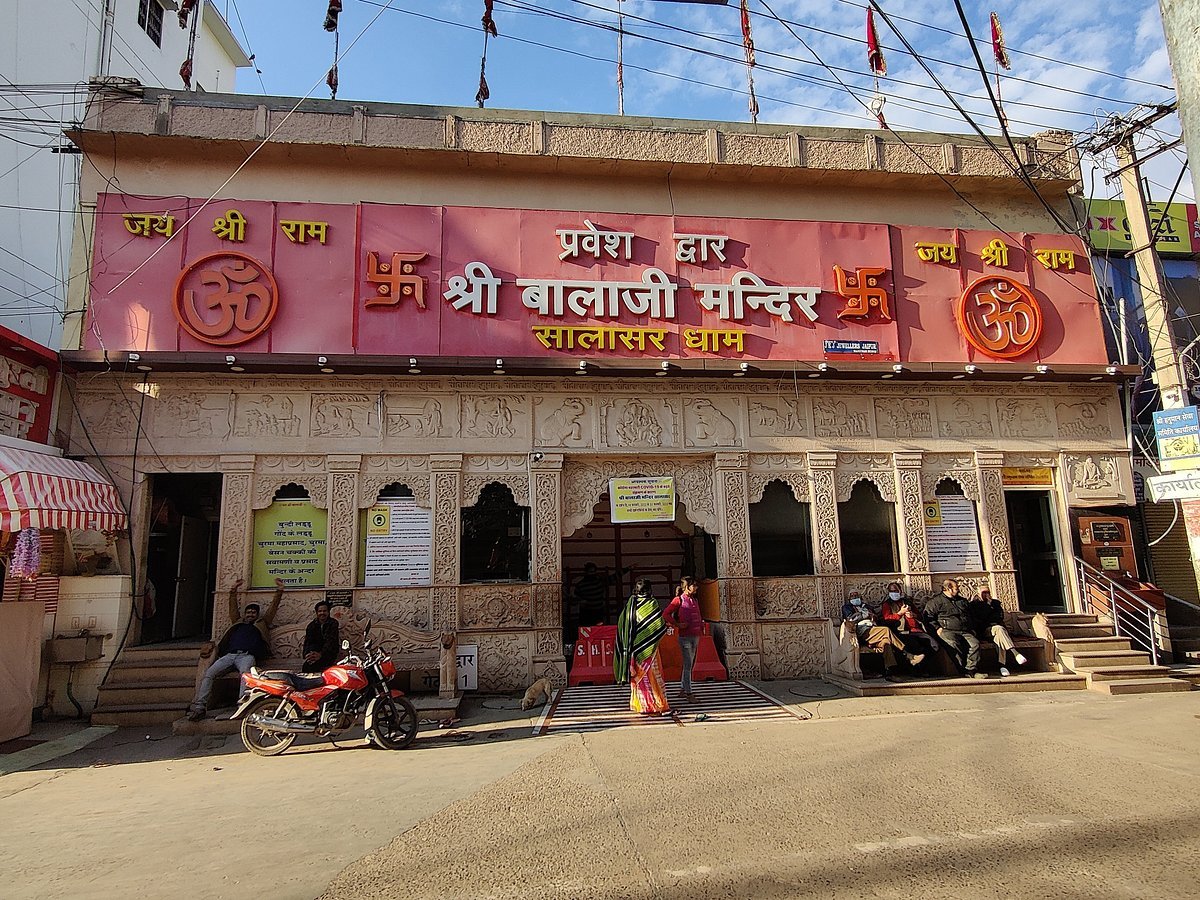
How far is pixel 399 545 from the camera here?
10.2 meters

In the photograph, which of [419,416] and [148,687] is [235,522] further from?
[419,416]

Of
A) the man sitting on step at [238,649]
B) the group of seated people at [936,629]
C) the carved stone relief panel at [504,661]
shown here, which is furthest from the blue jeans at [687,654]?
the man sitting on step at [238,649]

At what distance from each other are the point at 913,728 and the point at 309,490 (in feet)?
28.3

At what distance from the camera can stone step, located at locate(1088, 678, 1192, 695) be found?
930 centimetres

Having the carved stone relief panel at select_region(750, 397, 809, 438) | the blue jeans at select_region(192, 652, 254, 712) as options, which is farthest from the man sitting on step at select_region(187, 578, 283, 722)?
the carved stone relief panel at select_region(750, 397, 809, 438)

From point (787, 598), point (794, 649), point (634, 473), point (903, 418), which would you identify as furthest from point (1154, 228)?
point (634, 473)

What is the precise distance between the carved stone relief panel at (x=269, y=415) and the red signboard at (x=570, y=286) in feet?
2.47

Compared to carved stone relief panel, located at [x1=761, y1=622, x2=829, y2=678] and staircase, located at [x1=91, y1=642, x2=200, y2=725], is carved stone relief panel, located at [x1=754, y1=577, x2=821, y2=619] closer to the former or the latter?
carved stone relief panel, located at [x1=761, y1=622, x2=829, y2=678]

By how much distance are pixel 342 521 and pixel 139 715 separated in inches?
135

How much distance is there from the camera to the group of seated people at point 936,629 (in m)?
9.87

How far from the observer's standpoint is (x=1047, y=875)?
3703 millimetres

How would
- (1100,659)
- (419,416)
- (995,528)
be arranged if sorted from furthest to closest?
(995,528) → (419,416) → (1100,659)

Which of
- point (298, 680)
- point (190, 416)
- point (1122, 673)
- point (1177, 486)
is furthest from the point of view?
point (190, 416)

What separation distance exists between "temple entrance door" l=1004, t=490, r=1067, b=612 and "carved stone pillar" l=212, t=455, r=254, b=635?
40.3ft
